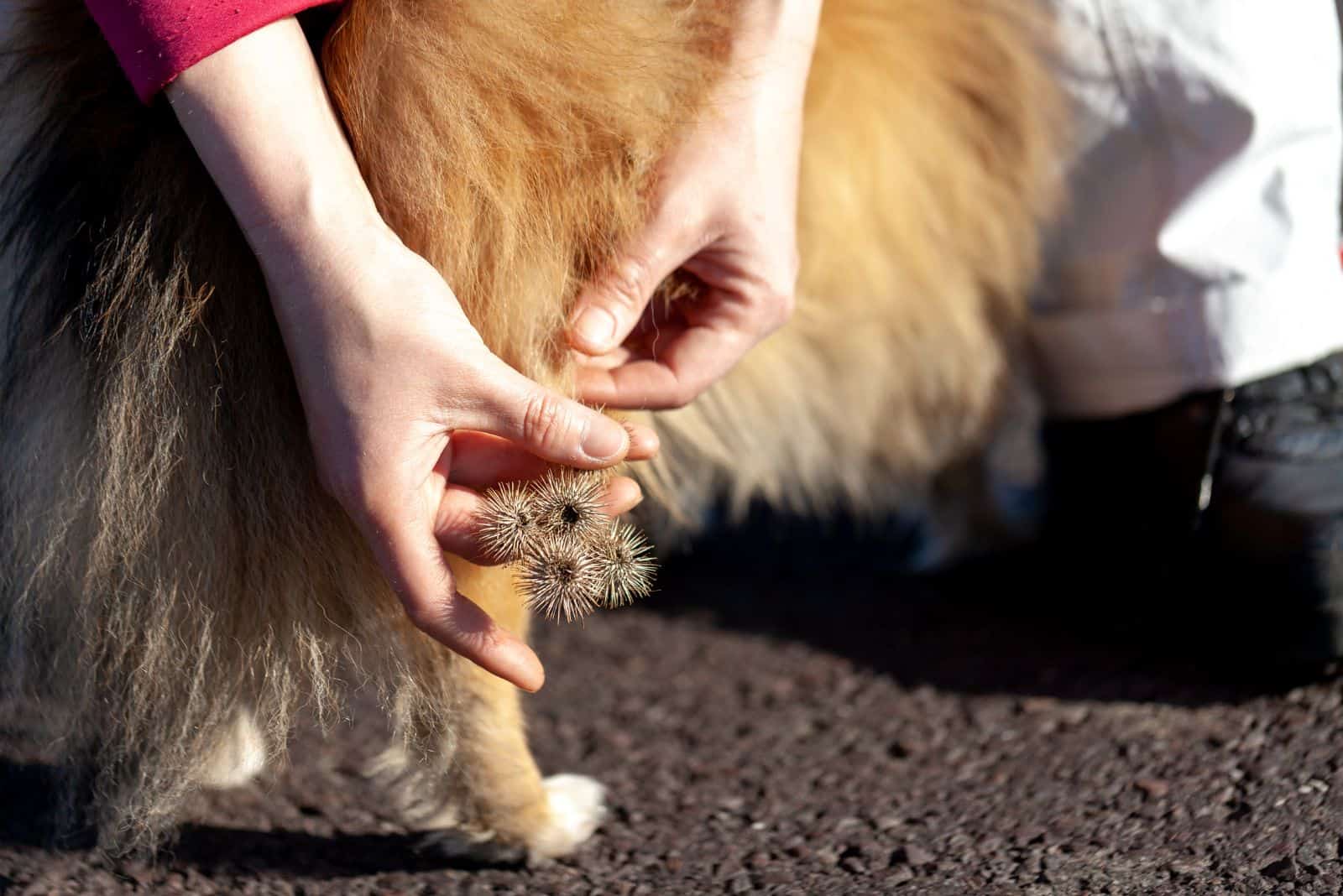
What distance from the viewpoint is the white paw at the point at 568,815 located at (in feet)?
3.51

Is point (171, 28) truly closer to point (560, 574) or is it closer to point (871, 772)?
point (560, 574)

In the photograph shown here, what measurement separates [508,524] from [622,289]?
211mm

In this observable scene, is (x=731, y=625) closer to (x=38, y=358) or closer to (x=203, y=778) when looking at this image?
(x=203, y=778)

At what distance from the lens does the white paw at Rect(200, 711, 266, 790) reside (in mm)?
1014

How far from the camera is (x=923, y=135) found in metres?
1.26

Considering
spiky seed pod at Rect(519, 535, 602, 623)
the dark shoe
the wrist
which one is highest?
the wrist

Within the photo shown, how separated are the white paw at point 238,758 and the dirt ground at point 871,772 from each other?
0.07 feet

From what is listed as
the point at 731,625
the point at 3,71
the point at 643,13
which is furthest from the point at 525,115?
the point at 731,625

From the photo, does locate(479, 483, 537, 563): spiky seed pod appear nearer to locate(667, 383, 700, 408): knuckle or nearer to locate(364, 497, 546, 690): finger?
locate(364, 497, 546, 690): finger

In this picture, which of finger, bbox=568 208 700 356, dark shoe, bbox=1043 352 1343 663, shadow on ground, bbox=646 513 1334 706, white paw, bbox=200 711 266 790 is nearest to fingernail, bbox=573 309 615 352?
finger, bbox=568 208 700 356

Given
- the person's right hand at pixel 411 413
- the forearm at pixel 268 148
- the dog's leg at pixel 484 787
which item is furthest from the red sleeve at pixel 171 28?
the dog's leg at pixel 484 787

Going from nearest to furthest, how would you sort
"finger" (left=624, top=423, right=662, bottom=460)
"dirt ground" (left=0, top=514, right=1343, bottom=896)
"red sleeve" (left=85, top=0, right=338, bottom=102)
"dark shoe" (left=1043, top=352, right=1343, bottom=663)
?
"red sleeve" (left=85, top=0, right=338, bottom=102), "finger" (left=624, top=423, right=662, bottom=460), "dirt ground" (left=0, top=514, right=1343, bottom=896), "dark shoe" (left=1043, top=352, right=1343, bottom=663)

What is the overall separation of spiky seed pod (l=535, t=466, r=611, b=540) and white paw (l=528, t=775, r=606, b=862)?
1.16 feet

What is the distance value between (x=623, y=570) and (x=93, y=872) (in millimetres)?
541
